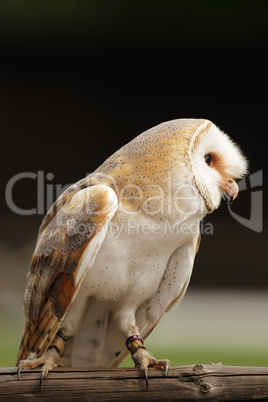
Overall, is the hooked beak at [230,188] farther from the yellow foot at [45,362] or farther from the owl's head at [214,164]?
the yellow foot at [45,362]

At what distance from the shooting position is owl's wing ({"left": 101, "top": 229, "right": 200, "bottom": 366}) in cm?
142

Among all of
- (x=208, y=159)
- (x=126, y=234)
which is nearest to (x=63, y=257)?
(x=126, y=234)

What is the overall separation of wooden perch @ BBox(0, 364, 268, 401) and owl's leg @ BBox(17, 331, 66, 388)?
3 cm

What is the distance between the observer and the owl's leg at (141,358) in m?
1.22

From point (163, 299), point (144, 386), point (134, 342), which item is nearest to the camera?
point (144, 386)

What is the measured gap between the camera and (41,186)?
8.41ft

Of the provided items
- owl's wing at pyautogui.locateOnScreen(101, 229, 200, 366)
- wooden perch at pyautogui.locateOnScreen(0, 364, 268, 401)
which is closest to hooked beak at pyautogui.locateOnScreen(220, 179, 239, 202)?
owl's wing at pyautogui.locateOnScreen(101, 229, 200, 366)

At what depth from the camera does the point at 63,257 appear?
4.17 ft

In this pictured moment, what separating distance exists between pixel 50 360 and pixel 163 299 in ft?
1.09

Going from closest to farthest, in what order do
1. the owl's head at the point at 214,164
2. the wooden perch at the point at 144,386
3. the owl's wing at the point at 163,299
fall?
the wooden perch at the point at 144,386 < the owl's head at the point at 214,164 < the owl's wing at the point at 163,299

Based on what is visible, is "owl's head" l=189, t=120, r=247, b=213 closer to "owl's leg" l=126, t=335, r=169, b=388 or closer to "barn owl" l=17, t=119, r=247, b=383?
"barn owl" l=17, t=119, r=247, b=383

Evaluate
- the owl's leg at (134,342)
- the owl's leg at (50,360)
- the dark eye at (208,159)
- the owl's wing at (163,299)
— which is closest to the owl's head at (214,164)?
the dark eye at (208,159)

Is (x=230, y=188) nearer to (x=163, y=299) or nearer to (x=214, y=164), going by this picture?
(x=214, y=164)

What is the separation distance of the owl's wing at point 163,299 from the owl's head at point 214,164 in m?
0.14
